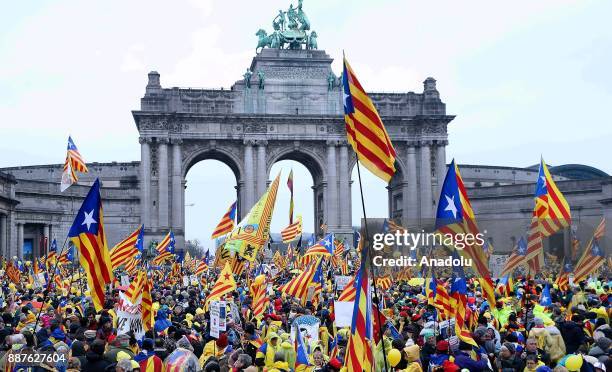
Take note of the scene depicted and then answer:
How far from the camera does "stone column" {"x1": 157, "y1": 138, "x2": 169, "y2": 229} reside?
71125mm

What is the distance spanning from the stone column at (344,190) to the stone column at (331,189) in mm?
603

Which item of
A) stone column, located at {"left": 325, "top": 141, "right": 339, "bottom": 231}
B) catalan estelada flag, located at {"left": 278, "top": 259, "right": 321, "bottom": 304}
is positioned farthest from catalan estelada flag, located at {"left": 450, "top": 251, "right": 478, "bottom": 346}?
stone column, located at {"left": 325, "top": 141, "right": 339, "bottom": 231}

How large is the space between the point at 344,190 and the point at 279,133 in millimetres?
8678

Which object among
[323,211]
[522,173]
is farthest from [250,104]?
[522,173]

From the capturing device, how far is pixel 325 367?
11.9 metres

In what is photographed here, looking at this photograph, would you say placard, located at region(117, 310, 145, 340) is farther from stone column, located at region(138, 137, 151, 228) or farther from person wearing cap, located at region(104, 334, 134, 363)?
stone column, located at region(138, 137, 151, 228)

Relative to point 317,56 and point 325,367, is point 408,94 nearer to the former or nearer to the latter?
point 317,56

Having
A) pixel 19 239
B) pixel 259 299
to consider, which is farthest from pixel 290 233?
pixel 19 239

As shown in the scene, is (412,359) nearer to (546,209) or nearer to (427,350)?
(427,350)

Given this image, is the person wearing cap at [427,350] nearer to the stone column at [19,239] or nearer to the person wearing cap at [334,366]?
the person wearing cap at [334,366]

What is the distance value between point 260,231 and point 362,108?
1293cm

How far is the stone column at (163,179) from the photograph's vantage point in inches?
2800

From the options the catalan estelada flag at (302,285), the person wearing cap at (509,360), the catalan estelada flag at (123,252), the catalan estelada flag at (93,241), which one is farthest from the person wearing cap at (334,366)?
the catalan estelada flag at (123,252)

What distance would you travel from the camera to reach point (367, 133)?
35.7ft
